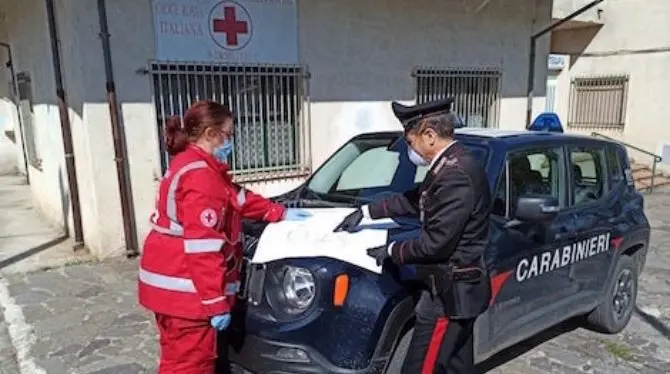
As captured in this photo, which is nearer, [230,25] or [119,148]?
[119,148]

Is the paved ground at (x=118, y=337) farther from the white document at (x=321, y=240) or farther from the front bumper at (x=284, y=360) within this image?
the white document at (x=321, y=240)

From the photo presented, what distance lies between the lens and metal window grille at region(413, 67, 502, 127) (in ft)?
26.0

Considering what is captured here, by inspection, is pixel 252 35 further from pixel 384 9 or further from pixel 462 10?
pixel 462 10

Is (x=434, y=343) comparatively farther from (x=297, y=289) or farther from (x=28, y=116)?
(x=28, y=116)

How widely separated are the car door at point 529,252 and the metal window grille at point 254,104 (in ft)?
12.5

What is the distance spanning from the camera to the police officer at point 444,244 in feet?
6.92

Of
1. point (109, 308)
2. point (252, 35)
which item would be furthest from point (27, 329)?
point (252, 35)

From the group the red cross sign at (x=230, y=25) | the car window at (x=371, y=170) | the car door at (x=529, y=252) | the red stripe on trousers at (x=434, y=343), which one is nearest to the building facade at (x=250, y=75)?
the red cross sign at (x=230, y=25)

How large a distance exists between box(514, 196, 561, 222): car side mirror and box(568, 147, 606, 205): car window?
820mm

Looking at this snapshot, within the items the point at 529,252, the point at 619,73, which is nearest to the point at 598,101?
the point at 619,73

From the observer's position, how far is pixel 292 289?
2459mm

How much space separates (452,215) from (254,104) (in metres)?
4.75

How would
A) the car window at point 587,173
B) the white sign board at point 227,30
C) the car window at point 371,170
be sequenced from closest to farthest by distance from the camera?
the car window at point 371,170 < the car window at point 587,173 < the white sign board at point 227,30

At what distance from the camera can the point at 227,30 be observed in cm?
A: 604
